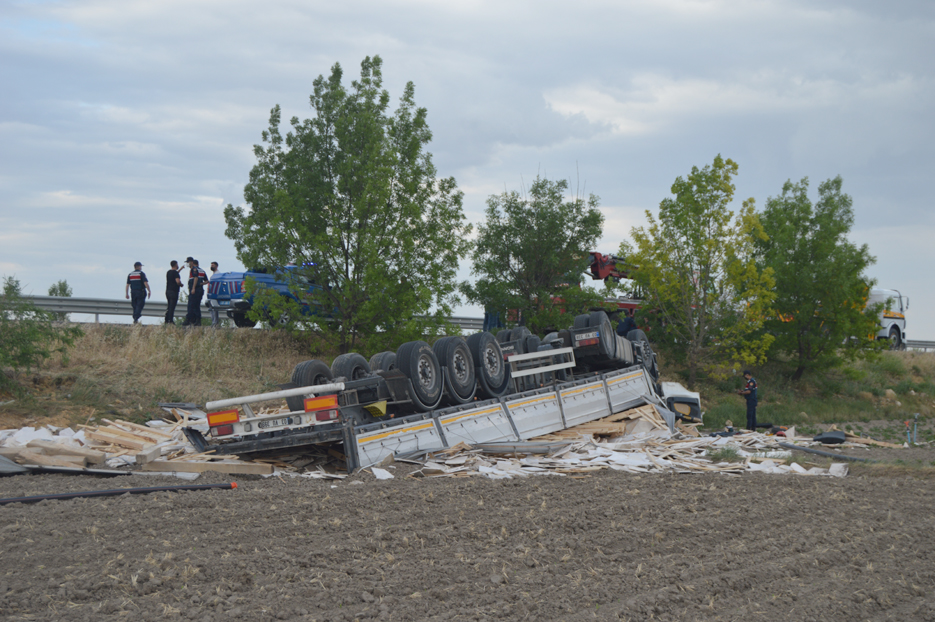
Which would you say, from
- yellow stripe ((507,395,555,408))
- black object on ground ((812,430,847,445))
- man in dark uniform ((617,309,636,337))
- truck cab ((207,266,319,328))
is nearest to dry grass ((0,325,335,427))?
truck cab ((207,266,319,328))

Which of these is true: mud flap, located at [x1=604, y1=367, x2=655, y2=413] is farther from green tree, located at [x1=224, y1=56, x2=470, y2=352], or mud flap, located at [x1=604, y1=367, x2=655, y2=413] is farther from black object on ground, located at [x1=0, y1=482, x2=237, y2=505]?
black object on ground, located at [x1=0, y1=482, x2=237, y2=505]

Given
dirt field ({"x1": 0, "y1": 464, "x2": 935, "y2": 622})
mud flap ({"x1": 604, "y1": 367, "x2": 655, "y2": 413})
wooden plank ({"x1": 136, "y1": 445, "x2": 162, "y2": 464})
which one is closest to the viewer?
A: dirt field ({"x1": 0, "y1": 464, "x2": 935, "y2": 622})

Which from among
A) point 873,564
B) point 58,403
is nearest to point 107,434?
point 58,403

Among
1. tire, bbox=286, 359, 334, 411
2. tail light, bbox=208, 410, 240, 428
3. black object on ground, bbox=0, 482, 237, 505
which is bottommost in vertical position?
black object on ground, bbox=0, 482, 237, 505

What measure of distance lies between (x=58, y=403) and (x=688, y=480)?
37.8 ft

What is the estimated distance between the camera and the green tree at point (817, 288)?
28016 mm

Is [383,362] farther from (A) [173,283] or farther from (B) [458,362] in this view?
(A) [173,283]

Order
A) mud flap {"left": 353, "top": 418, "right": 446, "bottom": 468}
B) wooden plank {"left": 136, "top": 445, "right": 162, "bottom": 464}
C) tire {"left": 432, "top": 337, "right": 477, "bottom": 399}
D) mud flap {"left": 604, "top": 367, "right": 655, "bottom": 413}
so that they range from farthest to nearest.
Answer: mud flap {"left": 604, "top": 367, "right": 655, "bottom": 413}
tire {"left": 432, "top": 337, "right": 477, "bottom": 399}
mud flap {"left": 353, "top": 418, "right": 446, "bottom": 468}
wooden plank {"left": 136, "top": 445, "right": 162, "bottom": 464}

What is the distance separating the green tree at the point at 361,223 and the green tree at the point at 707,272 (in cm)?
930

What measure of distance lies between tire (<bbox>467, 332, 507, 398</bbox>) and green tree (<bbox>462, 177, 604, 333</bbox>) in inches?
453

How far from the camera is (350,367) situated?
36.1ft

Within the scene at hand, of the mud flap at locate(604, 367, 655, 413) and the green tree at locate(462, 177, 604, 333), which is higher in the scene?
the green tree at locate(462, 177, 604, 333)

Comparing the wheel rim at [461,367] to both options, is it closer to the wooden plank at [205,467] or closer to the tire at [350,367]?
the tire at [350,367]

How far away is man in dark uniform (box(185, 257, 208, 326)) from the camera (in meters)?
19.5
